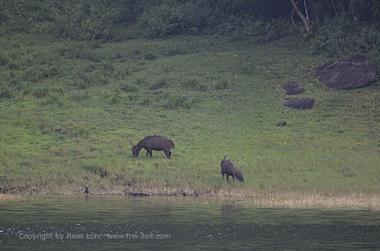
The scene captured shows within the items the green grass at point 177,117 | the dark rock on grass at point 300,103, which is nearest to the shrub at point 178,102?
the green grass at point 177,117

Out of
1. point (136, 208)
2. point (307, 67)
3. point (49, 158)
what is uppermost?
point (307, 67)

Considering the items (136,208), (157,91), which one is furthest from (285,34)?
(136,208)

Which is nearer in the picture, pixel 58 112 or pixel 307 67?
pixel 58 112

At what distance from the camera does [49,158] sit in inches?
1566

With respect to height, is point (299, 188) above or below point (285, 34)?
below

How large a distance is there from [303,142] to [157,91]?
1230 cm

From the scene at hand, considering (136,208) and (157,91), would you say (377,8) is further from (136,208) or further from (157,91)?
(136,208)

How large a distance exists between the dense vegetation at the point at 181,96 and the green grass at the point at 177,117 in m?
0.09

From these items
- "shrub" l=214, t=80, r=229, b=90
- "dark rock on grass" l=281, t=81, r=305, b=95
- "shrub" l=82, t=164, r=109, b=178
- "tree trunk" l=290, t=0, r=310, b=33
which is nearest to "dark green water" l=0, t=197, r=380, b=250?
"shrub" l=82, t=164, r=109, b=178

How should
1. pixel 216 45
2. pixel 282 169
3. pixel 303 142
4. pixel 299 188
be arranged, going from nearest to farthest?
pixel 299 188, pixel 282 169, pixel 303 142, pixel 216 45

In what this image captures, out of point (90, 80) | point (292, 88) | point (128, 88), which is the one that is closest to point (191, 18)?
point (90, 80)

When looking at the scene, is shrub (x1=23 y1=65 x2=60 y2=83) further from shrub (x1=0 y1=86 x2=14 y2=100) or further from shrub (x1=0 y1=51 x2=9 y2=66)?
shrub (x1=0 y1=86 x2=14 y2=100)

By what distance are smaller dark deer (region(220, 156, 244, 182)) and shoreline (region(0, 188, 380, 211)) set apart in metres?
1.11

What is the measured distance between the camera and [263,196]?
34188 mm
